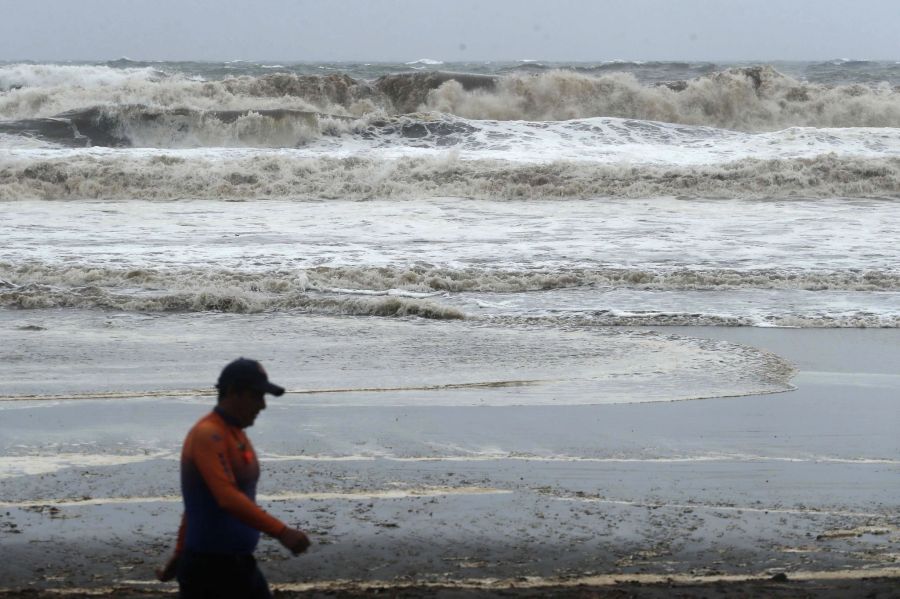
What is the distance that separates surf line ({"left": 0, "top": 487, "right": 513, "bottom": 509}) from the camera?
254 inches

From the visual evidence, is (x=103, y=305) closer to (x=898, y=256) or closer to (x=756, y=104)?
(x=898, y=256)

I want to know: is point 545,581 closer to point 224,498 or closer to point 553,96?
point 224,498

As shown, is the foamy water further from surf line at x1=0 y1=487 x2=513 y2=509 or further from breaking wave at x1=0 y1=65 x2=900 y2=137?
surf line at x1=0 y1=487 x2=513 y2=509

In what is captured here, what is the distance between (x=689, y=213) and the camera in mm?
21875

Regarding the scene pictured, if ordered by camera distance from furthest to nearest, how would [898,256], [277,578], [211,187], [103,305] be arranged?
[211,187] → [898,256] → [103,305] → [277,578]

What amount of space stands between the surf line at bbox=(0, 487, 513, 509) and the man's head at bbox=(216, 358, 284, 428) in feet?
8.95

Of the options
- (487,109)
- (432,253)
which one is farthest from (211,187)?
(487,109)

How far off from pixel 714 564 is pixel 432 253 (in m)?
11.7

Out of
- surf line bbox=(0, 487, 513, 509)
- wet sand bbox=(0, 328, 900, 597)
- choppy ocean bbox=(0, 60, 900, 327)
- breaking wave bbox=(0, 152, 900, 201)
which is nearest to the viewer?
wet sand bbox=(0, 328, 900, 597)

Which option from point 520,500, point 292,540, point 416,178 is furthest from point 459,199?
point 292,540

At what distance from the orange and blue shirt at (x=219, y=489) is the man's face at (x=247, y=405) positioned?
32 millimetres

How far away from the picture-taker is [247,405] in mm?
3906

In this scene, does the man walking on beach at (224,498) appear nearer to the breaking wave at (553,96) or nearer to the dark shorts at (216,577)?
the dark shorts at (216,577)

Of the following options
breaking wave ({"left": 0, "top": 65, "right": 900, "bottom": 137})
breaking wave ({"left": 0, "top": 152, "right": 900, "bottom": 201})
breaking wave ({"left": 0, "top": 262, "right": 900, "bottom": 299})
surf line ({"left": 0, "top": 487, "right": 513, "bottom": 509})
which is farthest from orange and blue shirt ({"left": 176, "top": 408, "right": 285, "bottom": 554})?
breaking wave ({"left": 0, "top": 65, "right": 900, "bottom": 137})
